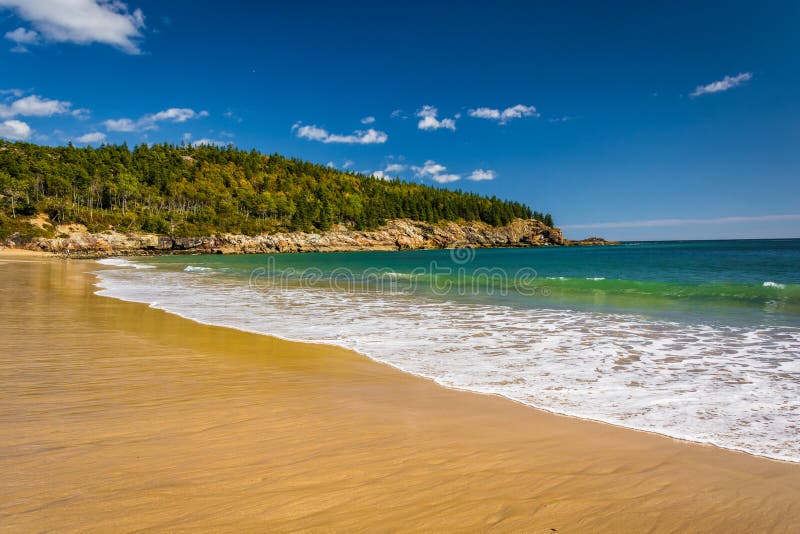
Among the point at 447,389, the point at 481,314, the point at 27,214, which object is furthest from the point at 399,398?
the point at 27,214

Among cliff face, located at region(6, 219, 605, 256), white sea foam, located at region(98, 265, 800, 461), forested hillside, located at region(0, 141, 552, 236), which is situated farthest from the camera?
forested hillside, located at region(0, 141, 552, 236)

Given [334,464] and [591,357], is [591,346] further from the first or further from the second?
[334,464]

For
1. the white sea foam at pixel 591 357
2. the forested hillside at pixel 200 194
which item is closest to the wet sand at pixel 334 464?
the white sea foam at pixel 591 357

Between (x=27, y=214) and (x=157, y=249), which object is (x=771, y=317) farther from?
(x=27, y=214)

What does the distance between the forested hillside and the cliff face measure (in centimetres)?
339

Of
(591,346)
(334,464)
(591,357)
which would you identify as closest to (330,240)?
(591,346)

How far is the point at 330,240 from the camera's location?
12338 centimetres

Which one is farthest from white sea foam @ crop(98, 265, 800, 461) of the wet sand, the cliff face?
the cliff face

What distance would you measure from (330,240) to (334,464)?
121988 mm

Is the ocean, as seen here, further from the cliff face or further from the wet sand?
the cliff face

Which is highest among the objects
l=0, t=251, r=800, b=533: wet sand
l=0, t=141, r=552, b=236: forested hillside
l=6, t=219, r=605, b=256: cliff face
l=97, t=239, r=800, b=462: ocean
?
l=0, t=141, r=552, b=236: forested hillside

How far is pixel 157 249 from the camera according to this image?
286 ft

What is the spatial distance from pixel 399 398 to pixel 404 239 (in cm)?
13617

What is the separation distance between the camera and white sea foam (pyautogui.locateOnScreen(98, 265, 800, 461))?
15.3 ft
